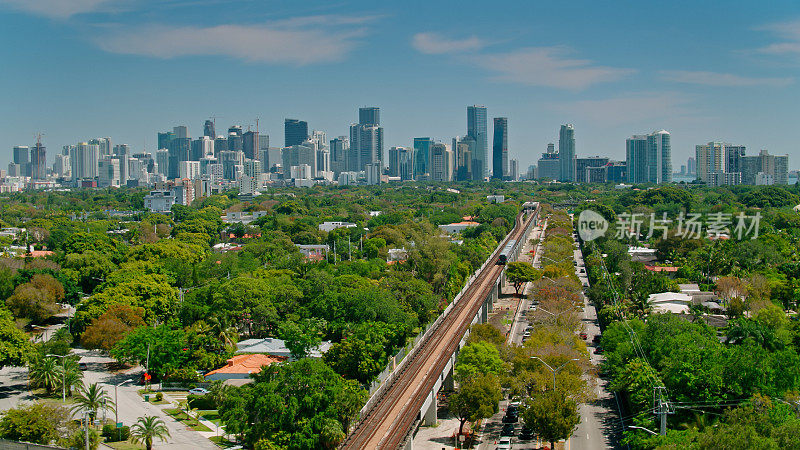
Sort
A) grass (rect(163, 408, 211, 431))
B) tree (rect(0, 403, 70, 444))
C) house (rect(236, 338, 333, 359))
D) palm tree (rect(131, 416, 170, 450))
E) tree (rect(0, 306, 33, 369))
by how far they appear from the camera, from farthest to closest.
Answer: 1. house (rect(236, 338, 333, 359))
2. tree (rect(0, 306, 33, 369))
3. grass (rect(163, 408, 211, 431))
4. palm tree (rect(131, 416, 170, 450))
5. tree (rect(0, 403, 70, 444))

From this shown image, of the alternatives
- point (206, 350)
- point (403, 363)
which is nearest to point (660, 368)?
point (403, 363)

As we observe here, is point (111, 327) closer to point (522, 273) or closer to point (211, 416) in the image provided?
point (211, 416)

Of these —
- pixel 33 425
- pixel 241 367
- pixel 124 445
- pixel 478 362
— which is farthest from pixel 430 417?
pixel 33 425

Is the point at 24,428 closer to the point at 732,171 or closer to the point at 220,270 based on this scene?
the point at 220,270

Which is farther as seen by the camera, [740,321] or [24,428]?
[740,321]

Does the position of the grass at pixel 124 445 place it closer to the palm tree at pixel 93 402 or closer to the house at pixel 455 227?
the palm tree at pixel 93 402

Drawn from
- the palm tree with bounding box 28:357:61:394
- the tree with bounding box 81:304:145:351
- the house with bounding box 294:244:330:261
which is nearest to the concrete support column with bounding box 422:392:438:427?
the tree with bounding box 81:304:145:351

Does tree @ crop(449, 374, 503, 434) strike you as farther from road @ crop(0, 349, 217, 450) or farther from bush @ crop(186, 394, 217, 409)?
bush @ crop(186, 394, 217, 409)
